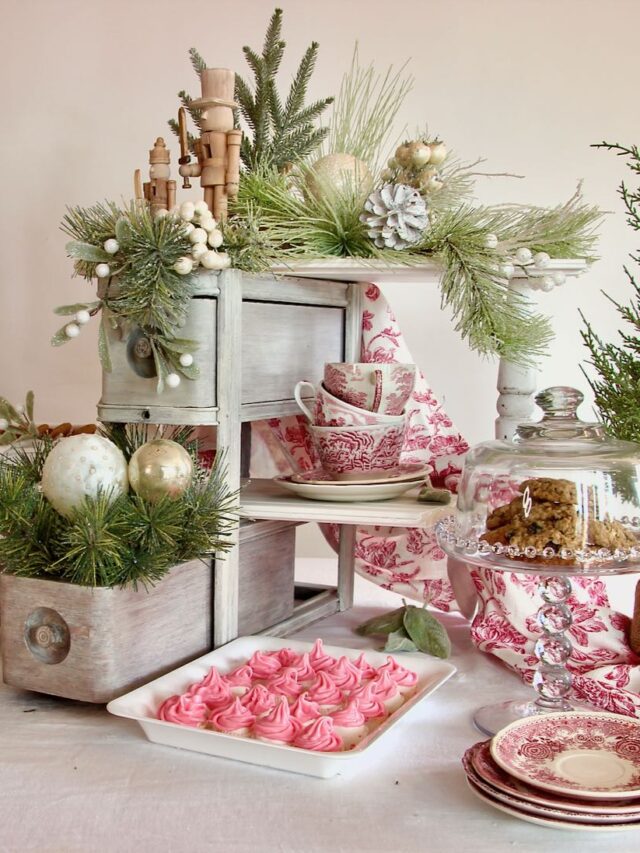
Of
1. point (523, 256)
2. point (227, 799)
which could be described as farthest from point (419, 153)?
point (227, 799)

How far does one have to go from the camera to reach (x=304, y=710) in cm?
79

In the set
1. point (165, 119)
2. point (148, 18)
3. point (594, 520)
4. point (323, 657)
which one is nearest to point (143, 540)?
point (323, 657)

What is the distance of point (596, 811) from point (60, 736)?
0.41 metres

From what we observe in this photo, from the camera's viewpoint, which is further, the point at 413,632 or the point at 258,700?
the point at 413,632

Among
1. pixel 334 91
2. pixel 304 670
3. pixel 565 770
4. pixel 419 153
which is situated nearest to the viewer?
pixel 565 770

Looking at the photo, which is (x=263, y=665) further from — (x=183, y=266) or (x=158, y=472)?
(x=183, y=266)

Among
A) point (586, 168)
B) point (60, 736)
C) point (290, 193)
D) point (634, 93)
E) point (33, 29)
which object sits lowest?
point (60, 736)

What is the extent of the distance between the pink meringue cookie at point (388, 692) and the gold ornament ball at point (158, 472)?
9.0 inches

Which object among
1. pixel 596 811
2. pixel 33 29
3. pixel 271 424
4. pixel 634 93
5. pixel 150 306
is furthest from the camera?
pixel 33 29

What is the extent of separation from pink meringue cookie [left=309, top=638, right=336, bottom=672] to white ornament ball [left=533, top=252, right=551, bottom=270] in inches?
15.4

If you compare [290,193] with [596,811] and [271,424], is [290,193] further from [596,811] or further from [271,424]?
[596,811]

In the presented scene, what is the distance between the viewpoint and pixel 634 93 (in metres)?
1.55

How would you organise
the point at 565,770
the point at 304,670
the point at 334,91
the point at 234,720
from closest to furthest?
1. the point at 565,770
2. the point at 234,720
3. the point at 304,670
4. the point at 334,91

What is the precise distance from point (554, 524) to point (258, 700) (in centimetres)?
26
